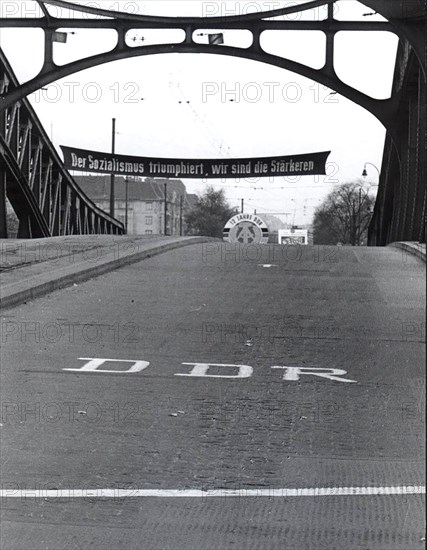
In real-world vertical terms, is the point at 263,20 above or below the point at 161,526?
above

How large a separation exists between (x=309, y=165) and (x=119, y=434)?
82.6 ft

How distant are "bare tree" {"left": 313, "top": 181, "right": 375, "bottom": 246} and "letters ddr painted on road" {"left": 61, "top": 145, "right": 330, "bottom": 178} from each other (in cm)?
2502

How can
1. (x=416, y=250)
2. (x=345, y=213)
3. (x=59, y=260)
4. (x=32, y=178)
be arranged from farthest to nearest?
(x=345, y=213) < (x=32, y=178) < (x=416, y=250) < (x=59, y=260)

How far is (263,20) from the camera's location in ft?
79.3

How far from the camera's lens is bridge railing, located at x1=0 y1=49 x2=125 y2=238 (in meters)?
28.4

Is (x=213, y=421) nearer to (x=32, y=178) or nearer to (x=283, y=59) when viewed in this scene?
(x=283, y=59)

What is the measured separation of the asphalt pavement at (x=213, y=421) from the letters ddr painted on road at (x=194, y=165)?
60.3 feet

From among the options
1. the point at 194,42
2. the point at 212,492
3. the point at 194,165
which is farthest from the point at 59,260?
the point at 194,165

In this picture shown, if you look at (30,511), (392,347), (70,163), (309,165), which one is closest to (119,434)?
(30,511)

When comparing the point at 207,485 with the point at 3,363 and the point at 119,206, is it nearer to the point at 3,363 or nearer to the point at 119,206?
the point at 3,363

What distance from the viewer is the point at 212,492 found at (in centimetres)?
534

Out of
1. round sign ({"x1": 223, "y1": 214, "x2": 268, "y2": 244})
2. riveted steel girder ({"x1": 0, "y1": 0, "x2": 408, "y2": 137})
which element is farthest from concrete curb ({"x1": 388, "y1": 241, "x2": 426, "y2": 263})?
round sign ({"x1": 223, "y1": 214, "x2": 268, "y2": 244})

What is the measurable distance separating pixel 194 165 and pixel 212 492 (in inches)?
1160

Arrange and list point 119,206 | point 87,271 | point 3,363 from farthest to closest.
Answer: point 119,206, point 87,271, point 3,363
